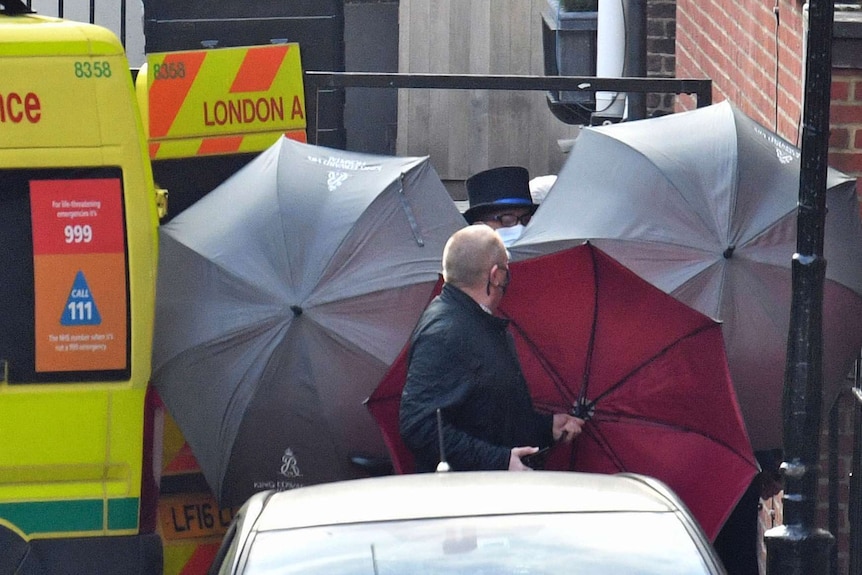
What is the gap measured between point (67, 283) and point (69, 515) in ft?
2.48

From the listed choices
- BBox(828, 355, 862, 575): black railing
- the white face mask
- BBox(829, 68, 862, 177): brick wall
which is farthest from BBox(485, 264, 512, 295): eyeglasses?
the white face mask

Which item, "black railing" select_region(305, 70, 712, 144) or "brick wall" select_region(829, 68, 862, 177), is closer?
"brick wall" select_region(829, 68, 862, 177)

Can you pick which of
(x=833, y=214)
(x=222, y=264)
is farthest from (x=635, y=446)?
(x=222, y=264)

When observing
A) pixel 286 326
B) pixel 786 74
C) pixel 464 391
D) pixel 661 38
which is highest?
pixel 661 38

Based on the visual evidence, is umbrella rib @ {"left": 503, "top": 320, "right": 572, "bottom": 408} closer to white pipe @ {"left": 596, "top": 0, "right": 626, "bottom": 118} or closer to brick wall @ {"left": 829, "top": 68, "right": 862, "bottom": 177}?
brick wall @ {"left": 829, "top": 68, "right": 862, "bottom": 177}

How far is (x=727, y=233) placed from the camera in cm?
565

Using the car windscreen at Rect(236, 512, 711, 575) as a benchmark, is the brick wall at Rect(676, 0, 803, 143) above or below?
above

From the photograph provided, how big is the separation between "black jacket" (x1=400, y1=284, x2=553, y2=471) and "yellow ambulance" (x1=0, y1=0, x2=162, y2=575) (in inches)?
36.4

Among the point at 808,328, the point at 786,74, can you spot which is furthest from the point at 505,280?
the point at 786,74

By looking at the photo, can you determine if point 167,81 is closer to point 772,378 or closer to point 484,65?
point 772,378

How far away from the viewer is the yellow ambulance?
5.34 m

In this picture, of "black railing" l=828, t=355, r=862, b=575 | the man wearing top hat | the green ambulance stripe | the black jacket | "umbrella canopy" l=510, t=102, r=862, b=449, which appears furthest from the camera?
the man wearing top hat

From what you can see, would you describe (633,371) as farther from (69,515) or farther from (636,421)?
(69,515)

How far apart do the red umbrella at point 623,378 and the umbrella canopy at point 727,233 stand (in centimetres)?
20
